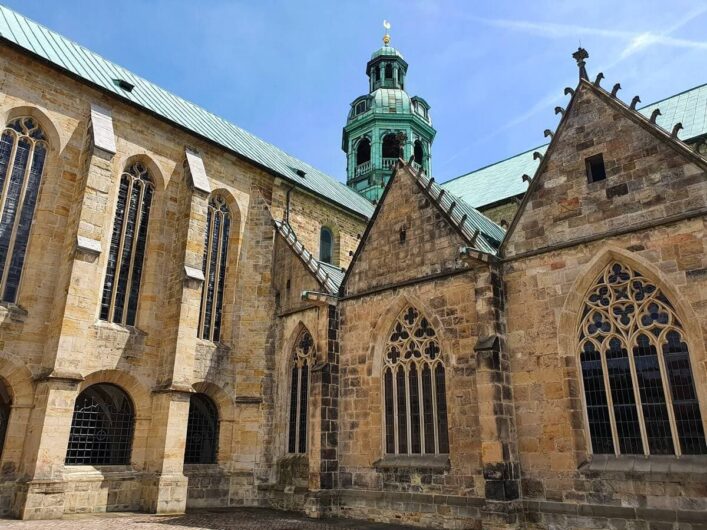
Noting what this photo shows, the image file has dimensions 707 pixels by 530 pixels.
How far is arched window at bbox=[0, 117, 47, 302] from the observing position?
1420cm

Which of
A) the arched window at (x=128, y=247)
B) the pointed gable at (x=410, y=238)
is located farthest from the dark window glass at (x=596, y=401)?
the arched window at (x=128, y=247)

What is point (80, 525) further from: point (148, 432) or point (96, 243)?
point (96, 243)

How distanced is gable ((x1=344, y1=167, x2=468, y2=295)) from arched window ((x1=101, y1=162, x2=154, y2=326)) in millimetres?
6537

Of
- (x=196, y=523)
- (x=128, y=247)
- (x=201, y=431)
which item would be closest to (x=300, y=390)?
(x=201, y=431)

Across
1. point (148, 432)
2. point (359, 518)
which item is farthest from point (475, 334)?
point (148, 432)

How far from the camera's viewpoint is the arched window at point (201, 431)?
1656cm

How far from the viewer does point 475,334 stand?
41.3ft

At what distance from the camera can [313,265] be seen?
17.5m

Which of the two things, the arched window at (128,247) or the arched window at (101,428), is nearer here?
the arched window at (101,428)

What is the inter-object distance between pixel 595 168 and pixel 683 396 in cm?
514

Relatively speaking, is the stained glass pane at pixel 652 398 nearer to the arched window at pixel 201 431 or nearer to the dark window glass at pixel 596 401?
the dark window glass at pixel 596 401

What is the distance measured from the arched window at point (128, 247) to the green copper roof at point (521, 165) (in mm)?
16644

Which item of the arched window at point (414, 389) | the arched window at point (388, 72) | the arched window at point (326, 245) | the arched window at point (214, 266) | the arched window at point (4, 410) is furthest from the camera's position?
the arched window at point (388, 72)

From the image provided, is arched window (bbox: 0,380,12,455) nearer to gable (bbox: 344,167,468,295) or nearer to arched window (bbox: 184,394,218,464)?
arched window (bbox: 184,394,218,464)
